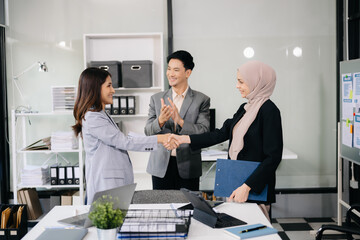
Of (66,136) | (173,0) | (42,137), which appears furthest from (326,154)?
(42,137)

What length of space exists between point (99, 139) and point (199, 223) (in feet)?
2.76

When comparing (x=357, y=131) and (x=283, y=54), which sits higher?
(x=283, y=54)

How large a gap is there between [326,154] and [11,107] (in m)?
3.72

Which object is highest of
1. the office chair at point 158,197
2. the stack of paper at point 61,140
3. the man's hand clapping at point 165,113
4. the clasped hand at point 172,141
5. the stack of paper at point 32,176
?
the man's hand clapping at point 165,113

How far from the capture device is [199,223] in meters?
2.05

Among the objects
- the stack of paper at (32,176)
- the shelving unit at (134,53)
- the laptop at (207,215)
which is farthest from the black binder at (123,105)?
the laptop at (207,215)

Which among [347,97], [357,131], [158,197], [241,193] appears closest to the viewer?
[241,193]

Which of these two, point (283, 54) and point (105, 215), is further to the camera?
point (283, 54)

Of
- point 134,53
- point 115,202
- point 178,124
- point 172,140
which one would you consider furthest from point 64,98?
point 115,202

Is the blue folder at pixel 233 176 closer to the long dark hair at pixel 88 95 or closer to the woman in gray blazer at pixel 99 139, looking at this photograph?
the woman in gray blazer at pixel 99 139

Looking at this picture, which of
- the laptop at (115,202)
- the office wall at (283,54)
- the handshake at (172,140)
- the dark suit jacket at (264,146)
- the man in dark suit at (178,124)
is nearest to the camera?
the laptop at (115,202)

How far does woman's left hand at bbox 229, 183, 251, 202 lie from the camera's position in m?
2.35

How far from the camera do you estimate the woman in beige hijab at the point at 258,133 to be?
2340mm

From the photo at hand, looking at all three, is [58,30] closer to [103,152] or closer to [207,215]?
[103,152]
